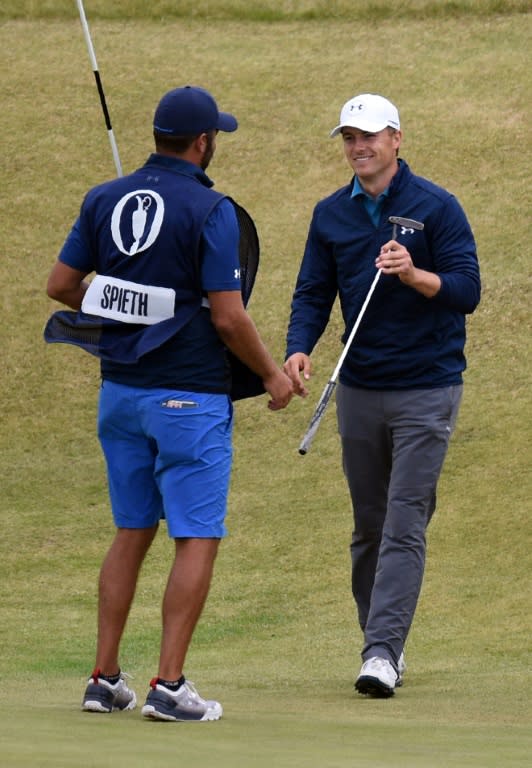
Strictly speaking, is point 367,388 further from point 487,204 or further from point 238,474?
point 487,204

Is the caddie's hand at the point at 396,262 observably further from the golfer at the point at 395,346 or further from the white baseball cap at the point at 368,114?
the white baseball cap at the point at 368,114

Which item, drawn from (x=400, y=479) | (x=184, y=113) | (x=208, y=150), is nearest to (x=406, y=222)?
(x=400, y=479)

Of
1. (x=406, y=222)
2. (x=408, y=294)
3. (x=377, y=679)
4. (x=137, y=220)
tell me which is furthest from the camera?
(x=408, y=294)

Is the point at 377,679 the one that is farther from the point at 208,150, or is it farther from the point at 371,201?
the point at 208,150

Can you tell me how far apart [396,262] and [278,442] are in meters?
6.51

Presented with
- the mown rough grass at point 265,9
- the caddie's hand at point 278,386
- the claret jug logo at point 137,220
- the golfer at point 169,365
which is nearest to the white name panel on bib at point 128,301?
the golfer at point 169,365

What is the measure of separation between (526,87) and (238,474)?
8227 mm

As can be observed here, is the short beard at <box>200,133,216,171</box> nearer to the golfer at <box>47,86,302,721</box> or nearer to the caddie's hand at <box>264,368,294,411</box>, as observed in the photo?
the golfer at <box>47,86,302,721</box>

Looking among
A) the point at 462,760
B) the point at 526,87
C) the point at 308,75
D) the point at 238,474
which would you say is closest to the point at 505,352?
the point at 238,474

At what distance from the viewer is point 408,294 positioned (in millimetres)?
6160

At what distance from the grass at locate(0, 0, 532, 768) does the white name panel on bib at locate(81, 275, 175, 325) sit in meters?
1.18

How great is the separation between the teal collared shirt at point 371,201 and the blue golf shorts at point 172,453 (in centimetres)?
145

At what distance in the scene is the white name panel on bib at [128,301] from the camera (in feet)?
16.3

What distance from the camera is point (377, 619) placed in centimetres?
611
